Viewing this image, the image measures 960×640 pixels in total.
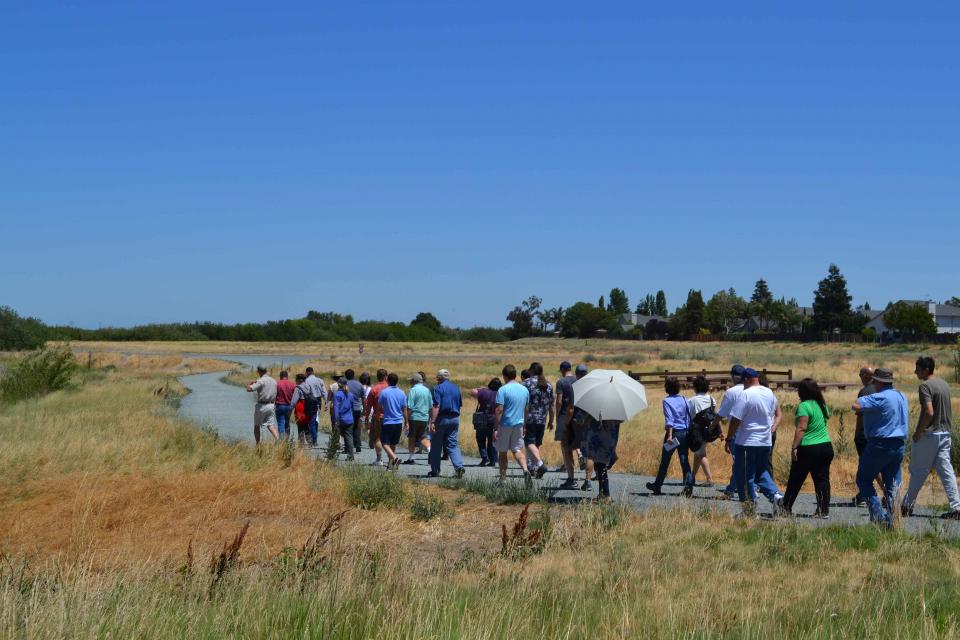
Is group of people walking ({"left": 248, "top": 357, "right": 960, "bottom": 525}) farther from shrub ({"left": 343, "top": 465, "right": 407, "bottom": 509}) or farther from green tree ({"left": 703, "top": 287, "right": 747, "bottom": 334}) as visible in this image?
green tree ({"left": 703, "top": 287, "right": 747, "bottom": 334})

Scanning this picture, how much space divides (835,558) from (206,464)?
9484 mm

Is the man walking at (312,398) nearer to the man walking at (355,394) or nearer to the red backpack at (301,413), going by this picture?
the red backpack at (301,413)

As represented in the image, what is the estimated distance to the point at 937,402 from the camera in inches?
413

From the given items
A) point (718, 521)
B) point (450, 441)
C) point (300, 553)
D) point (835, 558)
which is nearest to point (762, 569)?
point (835, 558)

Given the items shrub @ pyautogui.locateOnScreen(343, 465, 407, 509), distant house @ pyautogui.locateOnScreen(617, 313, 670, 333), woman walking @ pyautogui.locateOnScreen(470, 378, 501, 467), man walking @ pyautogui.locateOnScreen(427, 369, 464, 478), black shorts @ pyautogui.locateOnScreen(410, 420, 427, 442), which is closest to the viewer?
shrub @ pyautogui.locateOnScreen(343, 465, 407, 509)

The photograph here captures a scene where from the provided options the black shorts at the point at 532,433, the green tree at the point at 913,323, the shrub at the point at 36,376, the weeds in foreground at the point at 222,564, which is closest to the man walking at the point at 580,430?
the black shorts at the point at 532,433

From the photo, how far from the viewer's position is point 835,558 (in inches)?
334

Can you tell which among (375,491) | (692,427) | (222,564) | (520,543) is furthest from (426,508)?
(222,564)

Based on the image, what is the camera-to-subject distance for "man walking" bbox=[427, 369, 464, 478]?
14.5 metres

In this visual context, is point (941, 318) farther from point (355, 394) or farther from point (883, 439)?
point (883, 439)

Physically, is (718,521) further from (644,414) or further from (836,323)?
(836,323)

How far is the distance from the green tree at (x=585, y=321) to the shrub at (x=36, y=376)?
127 m

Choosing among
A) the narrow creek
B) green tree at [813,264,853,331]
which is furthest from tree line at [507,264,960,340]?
the narrow creek

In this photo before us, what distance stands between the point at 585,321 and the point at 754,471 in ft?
484
